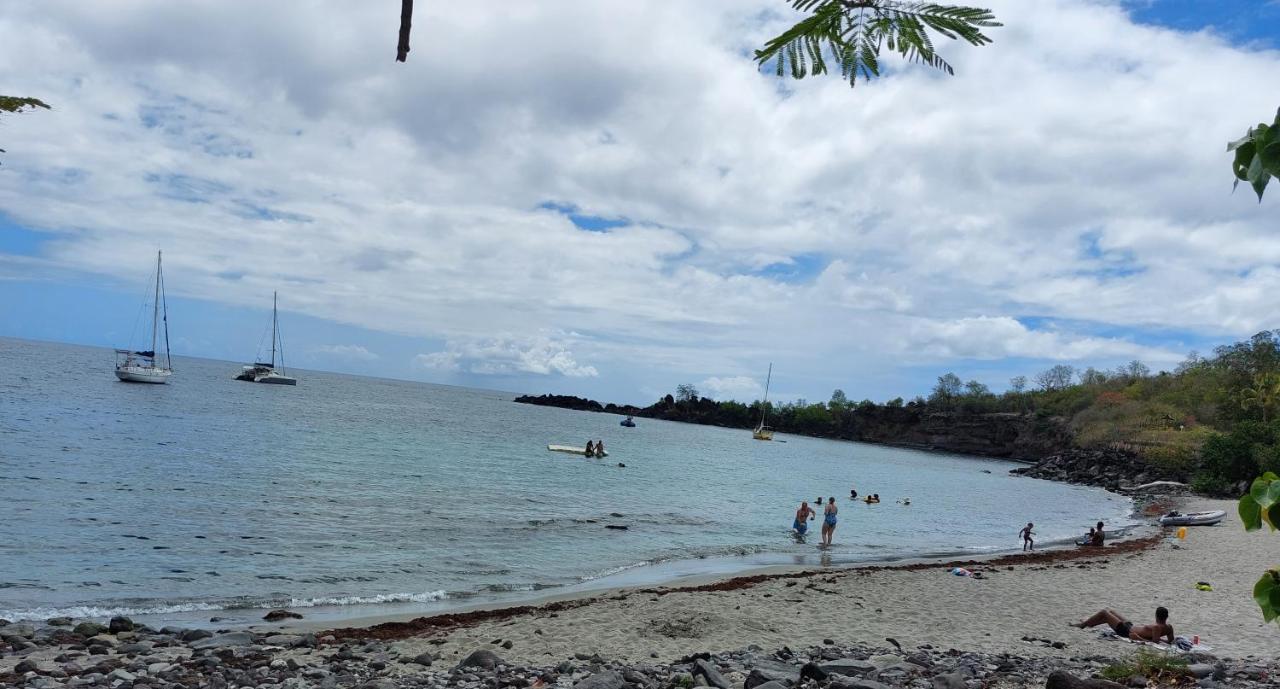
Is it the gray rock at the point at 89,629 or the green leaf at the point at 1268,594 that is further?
the gray rock at the point at 89,629

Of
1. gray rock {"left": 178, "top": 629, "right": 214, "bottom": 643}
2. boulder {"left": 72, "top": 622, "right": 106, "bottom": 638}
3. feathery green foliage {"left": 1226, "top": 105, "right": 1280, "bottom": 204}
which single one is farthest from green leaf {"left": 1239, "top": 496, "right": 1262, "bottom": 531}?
boulder {"left": 72, "top": 622, "right": 106, "bottom": 638}

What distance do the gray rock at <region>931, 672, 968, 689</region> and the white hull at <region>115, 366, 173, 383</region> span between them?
109295mm

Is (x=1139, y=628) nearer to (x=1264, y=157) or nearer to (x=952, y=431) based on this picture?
(x=1264, y=157)

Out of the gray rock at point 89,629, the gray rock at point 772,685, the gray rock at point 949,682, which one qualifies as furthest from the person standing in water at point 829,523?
the gray rock at point 89,629

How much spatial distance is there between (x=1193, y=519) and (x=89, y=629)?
139 feet

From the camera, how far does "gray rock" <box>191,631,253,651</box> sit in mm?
11570

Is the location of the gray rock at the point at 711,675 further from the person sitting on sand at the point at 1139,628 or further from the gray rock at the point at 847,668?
the person sitting on sand at the point at 1139,628

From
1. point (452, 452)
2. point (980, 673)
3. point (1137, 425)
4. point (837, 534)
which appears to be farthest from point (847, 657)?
point (1137, 425)

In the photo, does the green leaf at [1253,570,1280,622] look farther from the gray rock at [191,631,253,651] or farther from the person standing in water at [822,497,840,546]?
the person standing in water at [822,497,840,546]

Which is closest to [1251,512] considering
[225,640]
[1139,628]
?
[225,640]

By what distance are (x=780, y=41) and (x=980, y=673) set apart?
952cm

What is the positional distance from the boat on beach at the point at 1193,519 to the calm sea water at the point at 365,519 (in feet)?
13.5

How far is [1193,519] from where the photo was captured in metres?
37.3

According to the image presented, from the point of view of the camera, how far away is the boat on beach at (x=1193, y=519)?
3700cm
